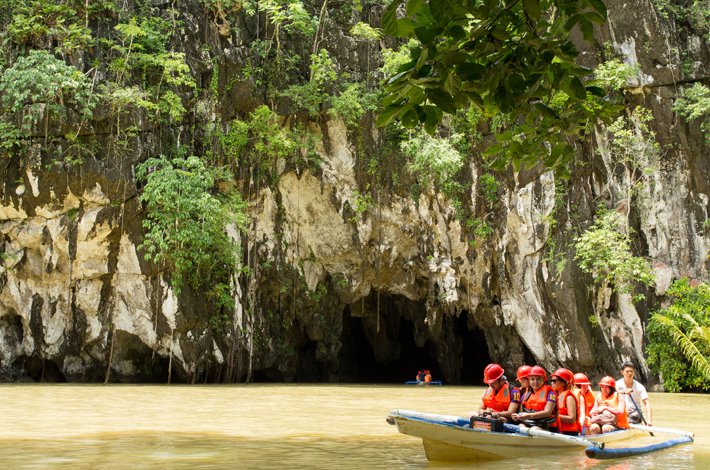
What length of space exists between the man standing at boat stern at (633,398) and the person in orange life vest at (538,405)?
67.1 inches

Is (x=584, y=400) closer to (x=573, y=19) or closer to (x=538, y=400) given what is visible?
(x=538, y=400)

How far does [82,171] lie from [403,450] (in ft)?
38.5

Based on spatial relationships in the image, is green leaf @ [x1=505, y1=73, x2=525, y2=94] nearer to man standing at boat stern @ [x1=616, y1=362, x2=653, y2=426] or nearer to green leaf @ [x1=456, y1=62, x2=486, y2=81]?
green leaf @ [x1=456, y1=62, x2=486, y2=81]

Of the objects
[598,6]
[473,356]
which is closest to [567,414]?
[598,6]

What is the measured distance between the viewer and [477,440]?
5.62m

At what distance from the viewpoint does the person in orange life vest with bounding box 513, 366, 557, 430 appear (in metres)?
6.23

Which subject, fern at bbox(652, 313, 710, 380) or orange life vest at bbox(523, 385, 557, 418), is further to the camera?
fern at bbox(652, 313, 710, 380)

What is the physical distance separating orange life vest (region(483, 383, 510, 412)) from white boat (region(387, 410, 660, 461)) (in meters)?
0.60

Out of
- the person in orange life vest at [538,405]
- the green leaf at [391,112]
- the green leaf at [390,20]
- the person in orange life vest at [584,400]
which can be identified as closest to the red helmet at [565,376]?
the person in orange life vest at [584,400]

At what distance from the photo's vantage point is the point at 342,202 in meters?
17.8

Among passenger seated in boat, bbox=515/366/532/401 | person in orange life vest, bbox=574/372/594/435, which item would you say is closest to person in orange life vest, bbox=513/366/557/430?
passenger seated in boat, bbox=515/366/532/401

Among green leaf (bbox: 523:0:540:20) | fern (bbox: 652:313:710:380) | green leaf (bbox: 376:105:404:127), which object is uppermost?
green leaf (bbox: 523:0:540:20)

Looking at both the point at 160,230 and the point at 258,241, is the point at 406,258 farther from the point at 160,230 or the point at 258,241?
the point at 160,230

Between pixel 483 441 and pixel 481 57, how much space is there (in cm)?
365
